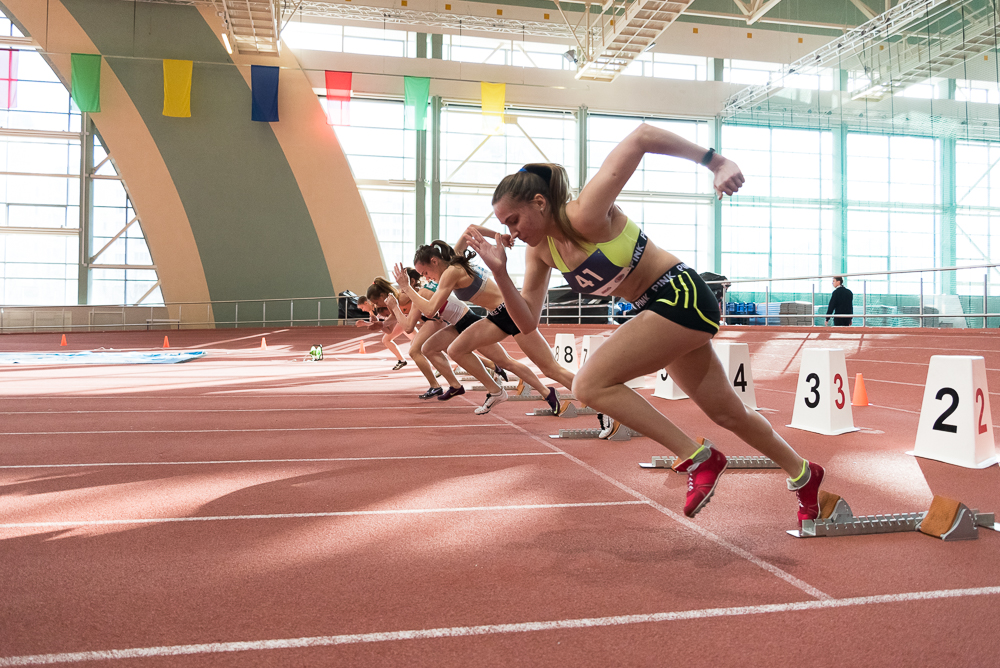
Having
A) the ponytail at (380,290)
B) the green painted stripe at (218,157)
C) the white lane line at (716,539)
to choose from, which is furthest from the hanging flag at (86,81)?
the white lane line at (716,539)

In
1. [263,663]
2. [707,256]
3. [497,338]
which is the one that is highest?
[707,256]

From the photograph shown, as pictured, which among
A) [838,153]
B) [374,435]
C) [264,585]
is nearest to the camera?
[264,585]

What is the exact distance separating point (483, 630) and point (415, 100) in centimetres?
2305

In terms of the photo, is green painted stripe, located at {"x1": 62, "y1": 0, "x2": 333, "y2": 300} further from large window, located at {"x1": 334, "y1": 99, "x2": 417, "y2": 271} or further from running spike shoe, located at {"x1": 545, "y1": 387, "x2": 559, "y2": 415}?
running spike shoe, located at {"x1": 545, "y1": 387, "x2": 559, "y2": 415}

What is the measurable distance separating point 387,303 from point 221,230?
18055mm

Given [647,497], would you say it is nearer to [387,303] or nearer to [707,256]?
[387,303]

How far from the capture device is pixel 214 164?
23.3 m

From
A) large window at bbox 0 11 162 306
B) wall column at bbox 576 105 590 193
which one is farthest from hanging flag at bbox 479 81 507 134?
large window at bbox 0 11 162 306

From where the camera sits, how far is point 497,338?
594 centimetres

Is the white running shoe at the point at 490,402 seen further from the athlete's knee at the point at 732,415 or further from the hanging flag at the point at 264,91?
the hanging flag at the point at 264,91

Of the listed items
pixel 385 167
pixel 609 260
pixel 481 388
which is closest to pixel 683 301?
pixel 609 260

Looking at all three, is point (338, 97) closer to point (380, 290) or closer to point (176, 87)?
point (176, 87)

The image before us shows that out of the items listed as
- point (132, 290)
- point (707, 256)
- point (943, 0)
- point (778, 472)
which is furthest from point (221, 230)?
point (778, 472)

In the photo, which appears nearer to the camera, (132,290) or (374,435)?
(374,435)
